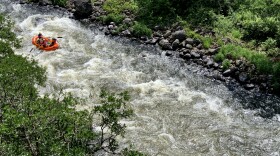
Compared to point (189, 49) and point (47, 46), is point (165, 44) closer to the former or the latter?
point (189, 49)

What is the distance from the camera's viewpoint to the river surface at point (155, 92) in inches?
763

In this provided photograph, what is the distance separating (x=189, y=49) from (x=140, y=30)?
4.06m

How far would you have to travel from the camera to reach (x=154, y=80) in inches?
960

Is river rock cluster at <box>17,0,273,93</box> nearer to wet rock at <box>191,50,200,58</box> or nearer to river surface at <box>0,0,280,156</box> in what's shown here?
wet rock at <box>191,50,200,58</box>

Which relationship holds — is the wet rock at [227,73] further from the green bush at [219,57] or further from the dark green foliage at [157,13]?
the dark green foliage at [157,13]

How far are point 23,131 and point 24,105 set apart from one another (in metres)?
1.07

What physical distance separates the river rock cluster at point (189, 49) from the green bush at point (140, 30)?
0.28 m

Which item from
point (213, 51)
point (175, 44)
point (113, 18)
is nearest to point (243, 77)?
A: point (213, 51)

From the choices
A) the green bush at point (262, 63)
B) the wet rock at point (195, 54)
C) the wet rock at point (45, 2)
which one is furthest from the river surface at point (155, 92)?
the wet rock at point (45, 2)

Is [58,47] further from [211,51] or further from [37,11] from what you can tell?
[211,51]

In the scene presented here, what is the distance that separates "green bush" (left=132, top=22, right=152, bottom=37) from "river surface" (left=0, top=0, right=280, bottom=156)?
0.96 meters

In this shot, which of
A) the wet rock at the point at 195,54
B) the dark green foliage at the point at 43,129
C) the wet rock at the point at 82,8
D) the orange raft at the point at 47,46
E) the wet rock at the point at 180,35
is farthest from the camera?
the wet rock at the point at 82,8

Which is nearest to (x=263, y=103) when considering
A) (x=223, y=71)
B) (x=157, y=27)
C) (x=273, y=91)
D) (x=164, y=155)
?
(x=273, y=91)

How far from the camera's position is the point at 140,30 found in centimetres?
2858
